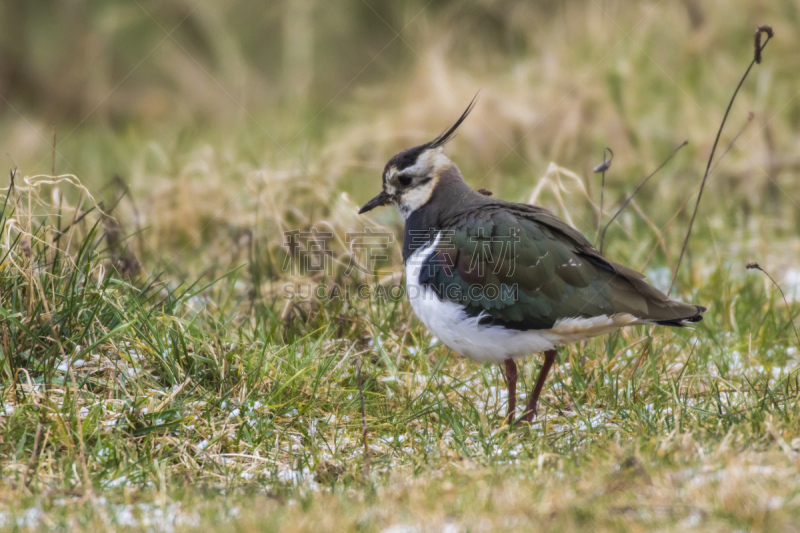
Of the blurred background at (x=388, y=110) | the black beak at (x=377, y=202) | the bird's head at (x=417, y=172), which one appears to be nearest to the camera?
the bird's head at (x=417, y=172)

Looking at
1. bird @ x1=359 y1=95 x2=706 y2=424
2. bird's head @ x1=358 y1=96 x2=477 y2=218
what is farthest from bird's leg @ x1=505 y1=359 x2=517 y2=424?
bird's head @ x1=358 y1=96 x2=477 y2=218

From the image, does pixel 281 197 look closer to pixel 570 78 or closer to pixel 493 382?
pixel 493 382

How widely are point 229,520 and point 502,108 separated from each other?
635 centimetres

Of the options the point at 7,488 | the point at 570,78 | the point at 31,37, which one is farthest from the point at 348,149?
the point at 31,37

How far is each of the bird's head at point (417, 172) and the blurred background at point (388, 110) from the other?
2.80 feet

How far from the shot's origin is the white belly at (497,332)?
12.0ft

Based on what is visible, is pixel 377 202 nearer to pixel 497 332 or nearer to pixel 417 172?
pixel 417 172

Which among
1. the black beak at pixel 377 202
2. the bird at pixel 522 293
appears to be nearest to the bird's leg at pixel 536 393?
the bird at pixel 522 293

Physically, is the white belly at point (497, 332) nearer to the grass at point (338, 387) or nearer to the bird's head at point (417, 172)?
the grass at point (338, 387)

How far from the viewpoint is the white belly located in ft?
12.0

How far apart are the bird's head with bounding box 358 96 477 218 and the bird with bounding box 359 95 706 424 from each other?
50 centimetres

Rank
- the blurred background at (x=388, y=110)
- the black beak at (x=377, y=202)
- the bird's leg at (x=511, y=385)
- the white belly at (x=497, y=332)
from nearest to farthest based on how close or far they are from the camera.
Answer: the white belly at (x=497, y=332) < the bird's leg at (x=511, y=385) < the black beak at (x=377, y=202) < the blurred background at (x=388, y=110)

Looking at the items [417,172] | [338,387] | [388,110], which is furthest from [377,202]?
[388,110]

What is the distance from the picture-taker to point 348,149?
7781 mm
